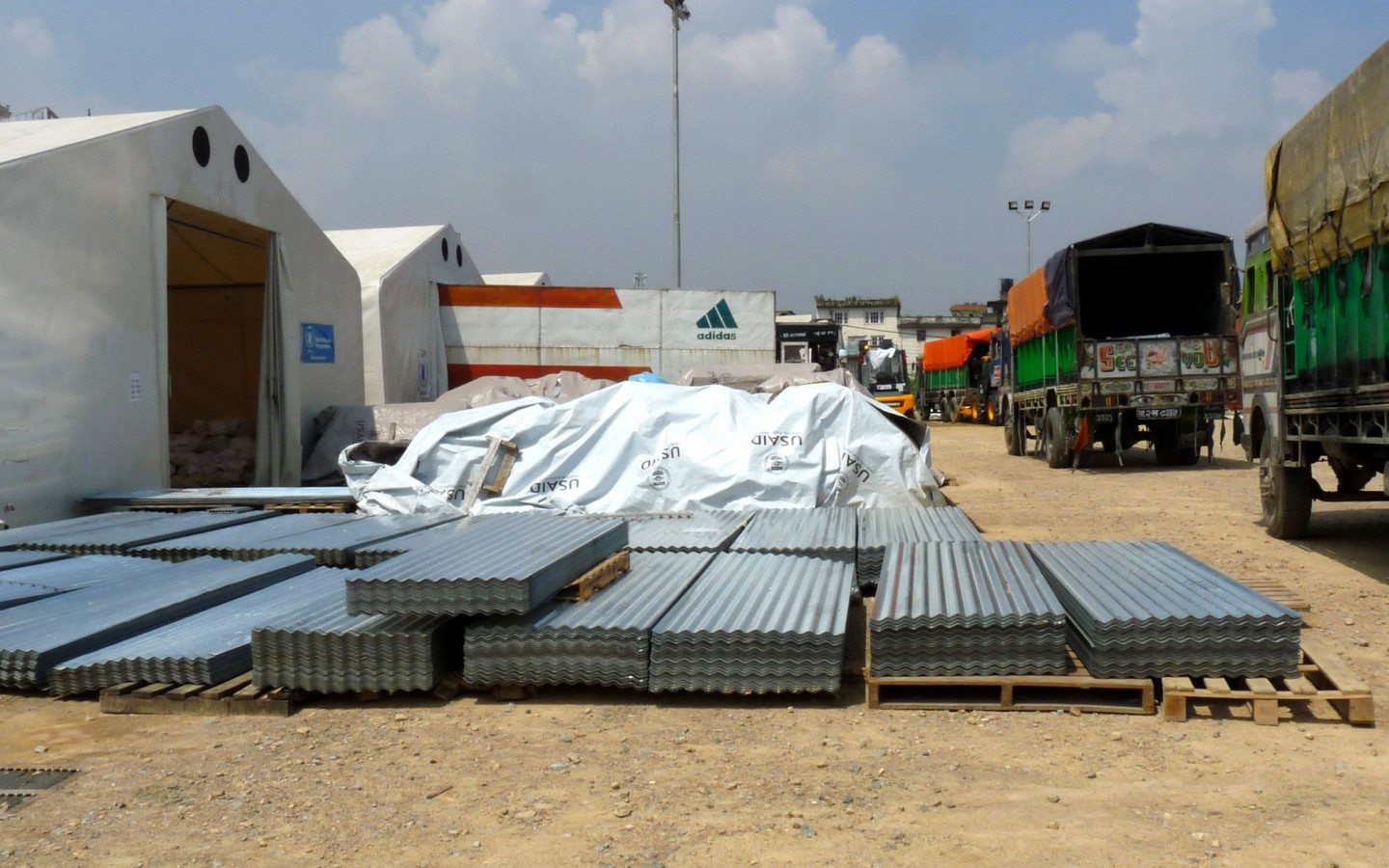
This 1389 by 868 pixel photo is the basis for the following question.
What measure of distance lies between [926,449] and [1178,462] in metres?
8.58

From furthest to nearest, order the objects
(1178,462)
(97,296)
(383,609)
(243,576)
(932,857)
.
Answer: (1178,462) → (97,296) → (243,576) → (383,609) → (932,857)

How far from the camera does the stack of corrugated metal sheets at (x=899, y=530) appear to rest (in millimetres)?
7574

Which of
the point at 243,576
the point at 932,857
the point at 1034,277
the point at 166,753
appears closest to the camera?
the point at 932,857

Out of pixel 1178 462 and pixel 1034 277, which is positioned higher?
pixel 1034 277

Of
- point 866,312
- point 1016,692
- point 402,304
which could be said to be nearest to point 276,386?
point 402,304

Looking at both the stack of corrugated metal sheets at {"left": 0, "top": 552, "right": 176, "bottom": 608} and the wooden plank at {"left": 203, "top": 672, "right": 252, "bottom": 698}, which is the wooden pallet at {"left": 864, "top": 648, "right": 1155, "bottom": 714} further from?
the stack of corrugated metal sheets at {"left": 0, "top": 552, "right": 176, "bottom": 608}

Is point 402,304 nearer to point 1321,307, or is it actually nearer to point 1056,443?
point 1056,443

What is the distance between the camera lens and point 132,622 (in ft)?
19.7

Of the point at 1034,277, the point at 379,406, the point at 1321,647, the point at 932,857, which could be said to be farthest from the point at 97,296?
the point at 1034,277

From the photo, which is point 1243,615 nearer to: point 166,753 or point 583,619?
point 583,619

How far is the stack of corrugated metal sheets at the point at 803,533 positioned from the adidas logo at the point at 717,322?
9994mm

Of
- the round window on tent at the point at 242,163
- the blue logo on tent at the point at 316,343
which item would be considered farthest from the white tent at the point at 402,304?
the round window on tent at the point at 242,163

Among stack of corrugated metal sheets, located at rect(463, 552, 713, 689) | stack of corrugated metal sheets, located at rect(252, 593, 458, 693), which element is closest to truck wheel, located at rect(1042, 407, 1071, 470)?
stack of corrugated metal sheets, located at rect(463, 552, 713, 689)

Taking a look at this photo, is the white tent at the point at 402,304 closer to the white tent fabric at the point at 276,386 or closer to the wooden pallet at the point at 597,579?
the white tent fabric at the point at 276,386
